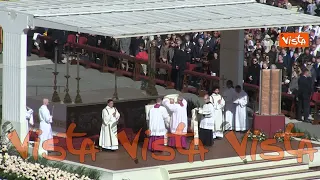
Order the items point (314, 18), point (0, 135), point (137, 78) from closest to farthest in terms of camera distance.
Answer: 1. point (0, 135)
2. point (314, 18)
3. point (137, 78)

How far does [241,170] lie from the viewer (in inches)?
1496

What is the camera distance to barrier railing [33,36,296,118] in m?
45.4

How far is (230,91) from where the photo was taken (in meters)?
42.0

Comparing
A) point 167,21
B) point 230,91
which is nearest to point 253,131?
point 230,91

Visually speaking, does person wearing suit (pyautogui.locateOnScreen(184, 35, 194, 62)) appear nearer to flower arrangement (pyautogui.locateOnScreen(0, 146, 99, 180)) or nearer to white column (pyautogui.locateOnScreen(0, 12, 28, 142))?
white column (pyautogui.locateOnScreen(0, 12, 28, 142))

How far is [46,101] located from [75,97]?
2907 millimetres

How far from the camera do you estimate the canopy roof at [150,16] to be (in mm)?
36812

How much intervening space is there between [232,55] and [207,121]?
163 inches

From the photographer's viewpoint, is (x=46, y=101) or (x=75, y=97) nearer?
(x=46, y=101)

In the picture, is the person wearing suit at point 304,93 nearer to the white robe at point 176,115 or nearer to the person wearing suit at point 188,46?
the white robe at point 176,115

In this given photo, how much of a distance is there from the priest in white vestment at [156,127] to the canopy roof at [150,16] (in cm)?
233

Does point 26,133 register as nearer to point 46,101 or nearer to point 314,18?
point 46,101

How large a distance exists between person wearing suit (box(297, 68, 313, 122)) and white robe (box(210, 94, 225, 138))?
4192mm

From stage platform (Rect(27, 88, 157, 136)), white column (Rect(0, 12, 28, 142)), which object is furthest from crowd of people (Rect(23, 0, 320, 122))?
white column (Rect(0, 12, 28, 142))
